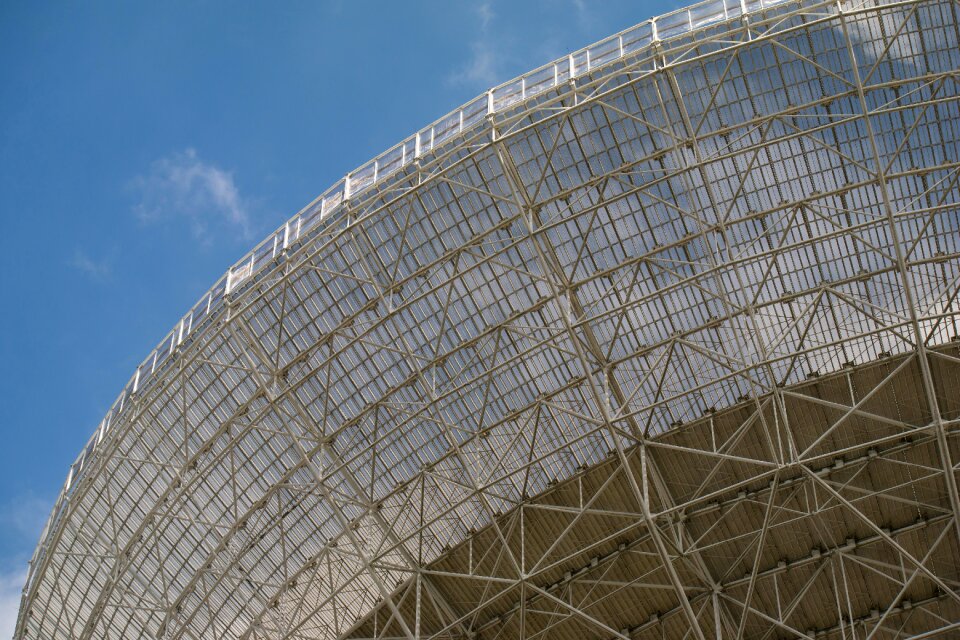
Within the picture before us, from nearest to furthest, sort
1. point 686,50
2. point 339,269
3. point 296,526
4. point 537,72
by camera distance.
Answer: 1. point 686,50
2. point 537,72
3. point 339,269
4. point 296,526

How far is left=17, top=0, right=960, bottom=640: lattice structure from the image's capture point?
25922 millimetres

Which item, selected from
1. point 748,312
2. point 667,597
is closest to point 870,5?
point 748,312

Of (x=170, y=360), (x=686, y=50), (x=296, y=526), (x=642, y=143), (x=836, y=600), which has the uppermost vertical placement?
(x=686, y=50)

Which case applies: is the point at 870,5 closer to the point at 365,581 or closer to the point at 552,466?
the point at 552,466

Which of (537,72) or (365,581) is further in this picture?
(365,581)

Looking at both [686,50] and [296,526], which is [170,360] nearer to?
[296,526]

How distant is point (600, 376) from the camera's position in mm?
28578

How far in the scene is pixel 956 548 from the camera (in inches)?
1171

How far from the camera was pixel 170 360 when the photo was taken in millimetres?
30812

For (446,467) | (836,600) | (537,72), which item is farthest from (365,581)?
(537,72)

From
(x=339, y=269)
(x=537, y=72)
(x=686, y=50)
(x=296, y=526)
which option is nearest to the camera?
(x=686, y=50)

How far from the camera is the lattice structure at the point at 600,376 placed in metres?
25.9

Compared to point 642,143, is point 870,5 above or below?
above

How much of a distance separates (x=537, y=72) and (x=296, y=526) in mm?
14109
